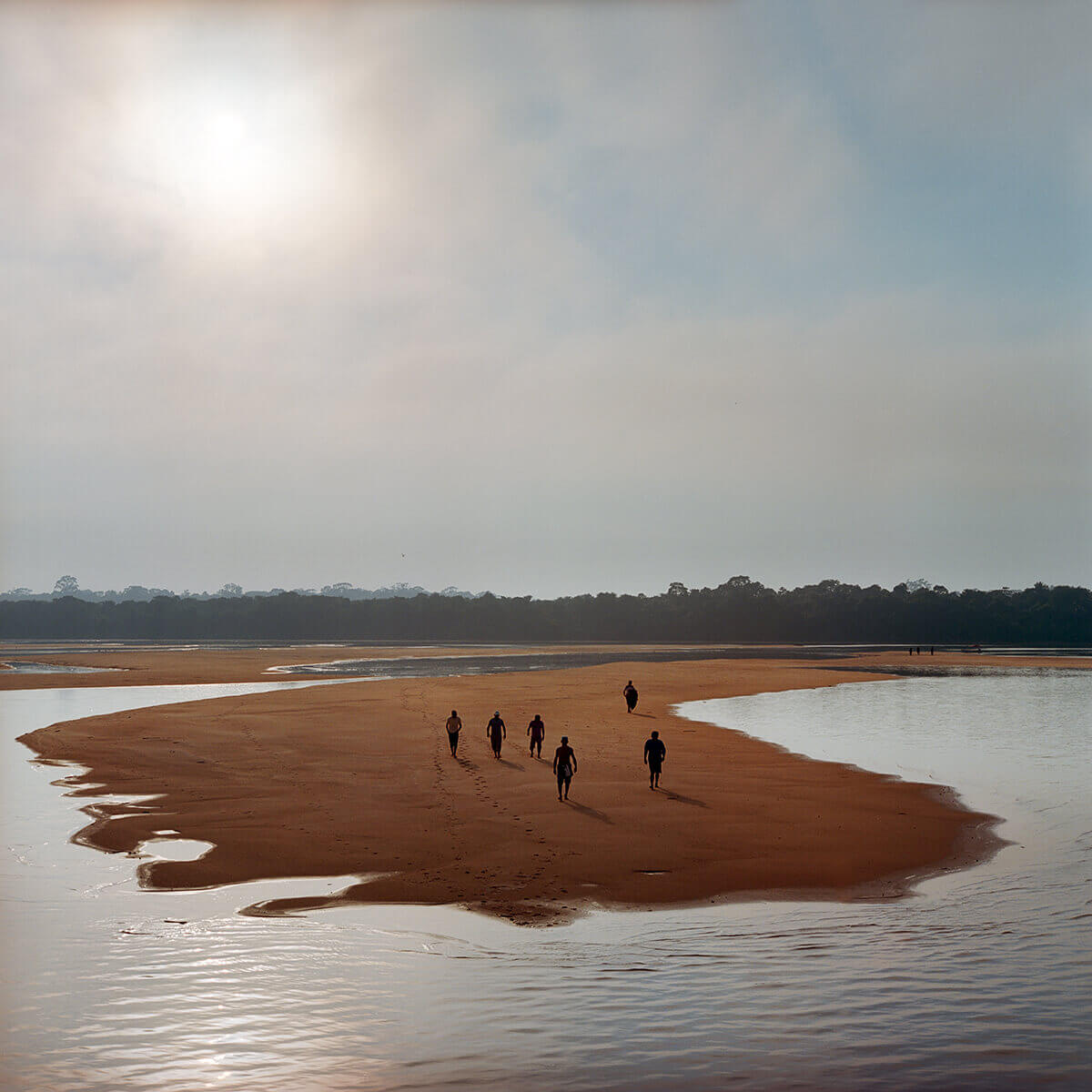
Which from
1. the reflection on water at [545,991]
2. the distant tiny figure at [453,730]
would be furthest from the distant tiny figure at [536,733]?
the reflection on water at [545,991]

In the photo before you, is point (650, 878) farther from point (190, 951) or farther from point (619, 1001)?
point (190, 951)

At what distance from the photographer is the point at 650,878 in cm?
1894

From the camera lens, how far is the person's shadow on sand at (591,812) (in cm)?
2372

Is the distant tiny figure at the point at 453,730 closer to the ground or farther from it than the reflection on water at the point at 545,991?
farther from it

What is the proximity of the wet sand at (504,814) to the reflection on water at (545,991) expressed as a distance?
1.18 meters

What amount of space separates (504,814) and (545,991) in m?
11.3

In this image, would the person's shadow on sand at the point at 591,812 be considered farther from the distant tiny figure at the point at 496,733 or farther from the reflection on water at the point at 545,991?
the distant tiny figure at the point at 496,733

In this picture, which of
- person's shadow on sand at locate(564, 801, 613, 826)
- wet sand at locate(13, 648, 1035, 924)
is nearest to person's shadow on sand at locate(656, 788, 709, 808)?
wet sand at locate(13, 648, 1035, 924)

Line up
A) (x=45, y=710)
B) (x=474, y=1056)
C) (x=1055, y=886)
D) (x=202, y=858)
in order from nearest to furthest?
(x=474, y=1056), (x=1055, y=886), (x=202, y=858), (x=45, y=710)

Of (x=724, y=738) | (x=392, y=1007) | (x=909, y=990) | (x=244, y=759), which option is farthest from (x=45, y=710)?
(x=909, y=990)

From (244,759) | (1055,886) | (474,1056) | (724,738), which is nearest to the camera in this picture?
(474,1056)

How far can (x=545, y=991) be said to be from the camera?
1309 cm

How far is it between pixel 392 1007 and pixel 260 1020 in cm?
161

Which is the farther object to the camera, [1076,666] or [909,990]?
[1076,666]
